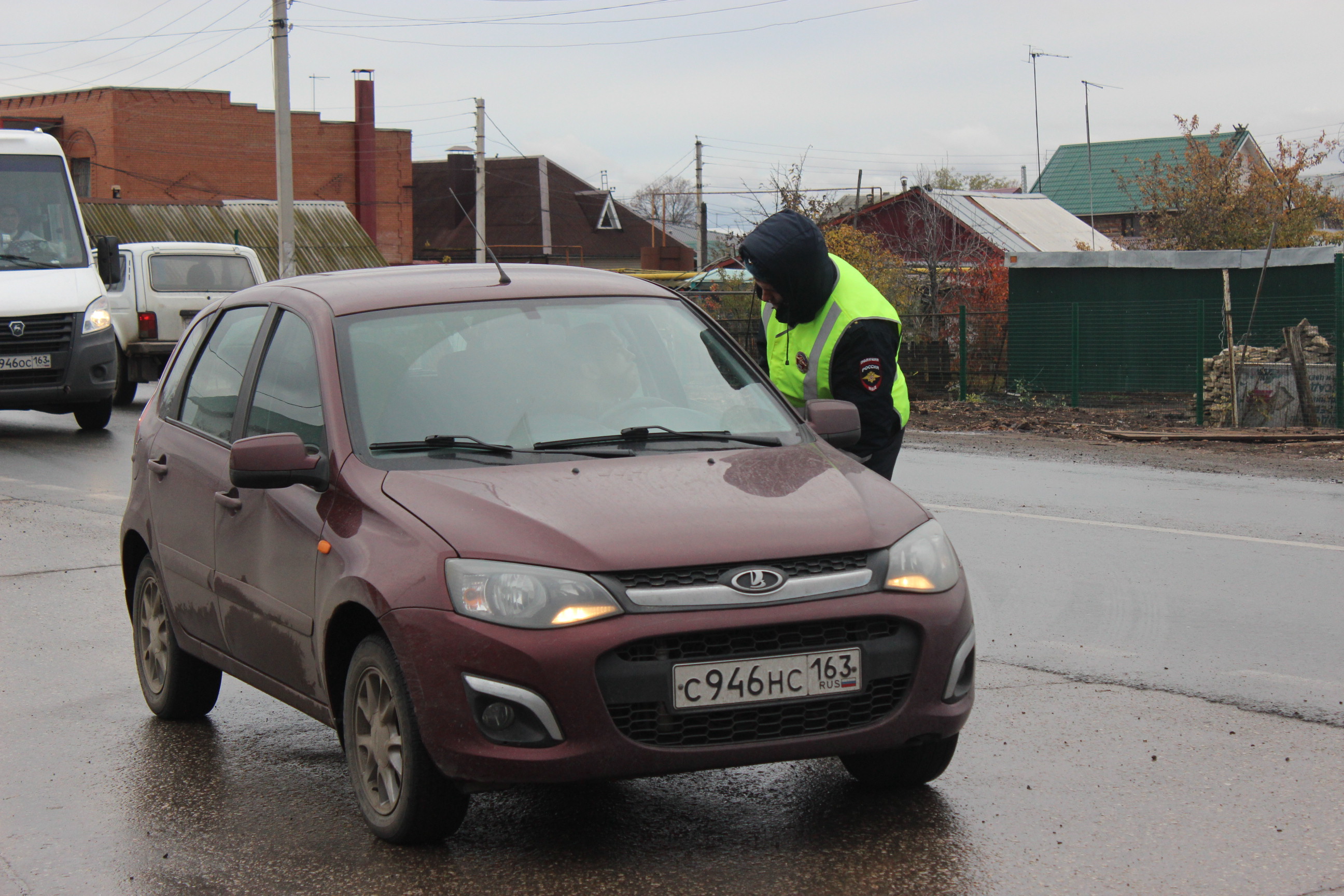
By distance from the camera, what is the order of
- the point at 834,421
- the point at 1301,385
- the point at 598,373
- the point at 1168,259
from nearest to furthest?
the point at 598,373, the point at 834,421, the point at 1301,385, the point at 1168,259

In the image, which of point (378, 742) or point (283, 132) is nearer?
point (378, 742)

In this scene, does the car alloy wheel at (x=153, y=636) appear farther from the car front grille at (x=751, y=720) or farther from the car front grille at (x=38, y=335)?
the car front grille at (x=38, y=335)

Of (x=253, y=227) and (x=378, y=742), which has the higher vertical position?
(x=253, y=227)

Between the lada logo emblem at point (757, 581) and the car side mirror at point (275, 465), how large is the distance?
136 centimetres

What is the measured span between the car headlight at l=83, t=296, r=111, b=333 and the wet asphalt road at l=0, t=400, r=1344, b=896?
27.4ft

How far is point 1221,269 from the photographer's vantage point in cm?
2303

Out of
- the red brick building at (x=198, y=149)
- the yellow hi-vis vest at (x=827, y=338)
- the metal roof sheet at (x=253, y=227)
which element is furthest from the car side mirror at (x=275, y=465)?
the red brick building at (x=198, y=149)

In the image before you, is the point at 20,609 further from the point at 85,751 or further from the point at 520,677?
the point at 520,677

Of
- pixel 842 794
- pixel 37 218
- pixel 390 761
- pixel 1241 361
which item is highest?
pixel 37 218

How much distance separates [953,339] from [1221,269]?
162 inches

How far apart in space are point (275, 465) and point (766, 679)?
5.23ft

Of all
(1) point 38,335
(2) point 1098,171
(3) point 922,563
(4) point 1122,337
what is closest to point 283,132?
(1) point 38,335

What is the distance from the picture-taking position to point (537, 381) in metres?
4.91

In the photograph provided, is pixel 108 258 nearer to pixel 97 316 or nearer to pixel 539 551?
pixel 97 316
